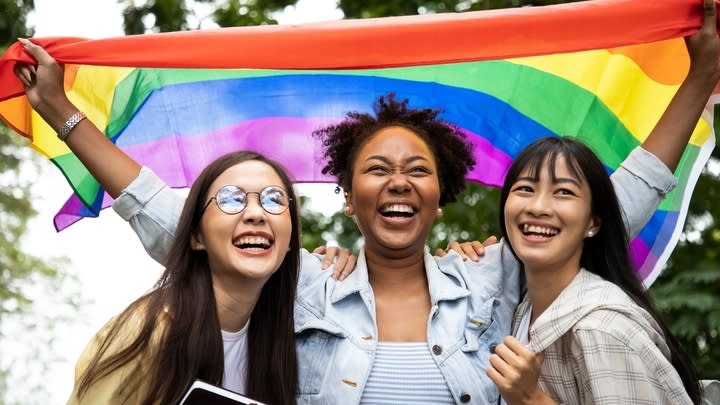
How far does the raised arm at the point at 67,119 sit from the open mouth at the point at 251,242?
2.00 ft

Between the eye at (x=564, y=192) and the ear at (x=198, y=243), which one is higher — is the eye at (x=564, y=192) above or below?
above

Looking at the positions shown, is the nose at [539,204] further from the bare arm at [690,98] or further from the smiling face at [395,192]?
the bare arm at [690,98]

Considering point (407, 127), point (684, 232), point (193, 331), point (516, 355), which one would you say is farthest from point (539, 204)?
point (684, 232)

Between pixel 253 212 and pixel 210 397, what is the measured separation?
76cm

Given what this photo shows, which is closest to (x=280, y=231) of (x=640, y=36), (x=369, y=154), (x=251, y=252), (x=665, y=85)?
(x=251, y=252)

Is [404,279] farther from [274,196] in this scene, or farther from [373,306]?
[274,196]

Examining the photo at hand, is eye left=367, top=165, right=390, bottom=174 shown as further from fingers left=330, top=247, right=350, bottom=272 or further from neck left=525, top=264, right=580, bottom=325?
neck left=525, top=264, right=580, bottom=325

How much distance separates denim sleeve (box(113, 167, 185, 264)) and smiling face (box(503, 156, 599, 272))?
50.1 inches

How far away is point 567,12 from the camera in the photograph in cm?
404

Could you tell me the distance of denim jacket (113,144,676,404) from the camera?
416cm

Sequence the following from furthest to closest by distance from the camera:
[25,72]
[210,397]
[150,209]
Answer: [150,209] → [25,72] → [210,397]

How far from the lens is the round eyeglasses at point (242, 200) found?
3.95 metres

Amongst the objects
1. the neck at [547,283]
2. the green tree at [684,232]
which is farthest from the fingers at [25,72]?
the green tree at [684,232]

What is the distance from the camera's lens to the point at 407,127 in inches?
183
